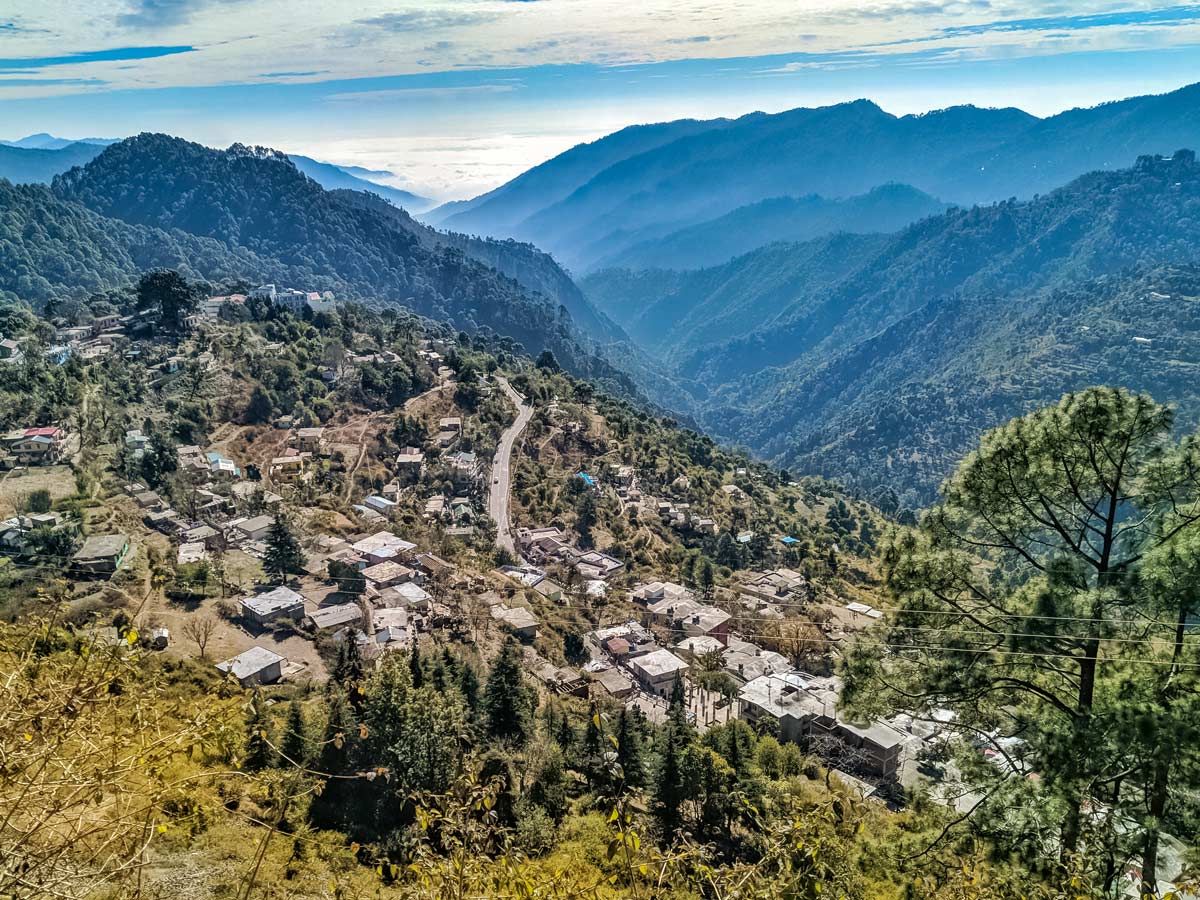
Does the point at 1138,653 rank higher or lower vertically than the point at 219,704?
lower

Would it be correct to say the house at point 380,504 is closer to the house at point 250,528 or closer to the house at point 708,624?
the house at point 250,528

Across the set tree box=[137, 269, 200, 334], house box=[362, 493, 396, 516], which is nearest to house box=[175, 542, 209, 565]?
house box=[362, 493, 396, 516]

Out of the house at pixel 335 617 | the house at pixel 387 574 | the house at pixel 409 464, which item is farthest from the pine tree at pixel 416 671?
the house at pixel 409 464

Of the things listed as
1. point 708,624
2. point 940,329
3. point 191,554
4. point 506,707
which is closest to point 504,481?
point 708,624

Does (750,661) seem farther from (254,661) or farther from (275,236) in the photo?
(275,236)

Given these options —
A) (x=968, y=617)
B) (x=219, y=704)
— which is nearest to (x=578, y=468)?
(x=968, y=617)

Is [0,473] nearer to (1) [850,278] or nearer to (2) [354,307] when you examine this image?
(2) [354,307]

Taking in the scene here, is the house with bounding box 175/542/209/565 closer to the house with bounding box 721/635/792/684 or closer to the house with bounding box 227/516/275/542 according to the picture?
the house with bounding box 227/516/275/542
